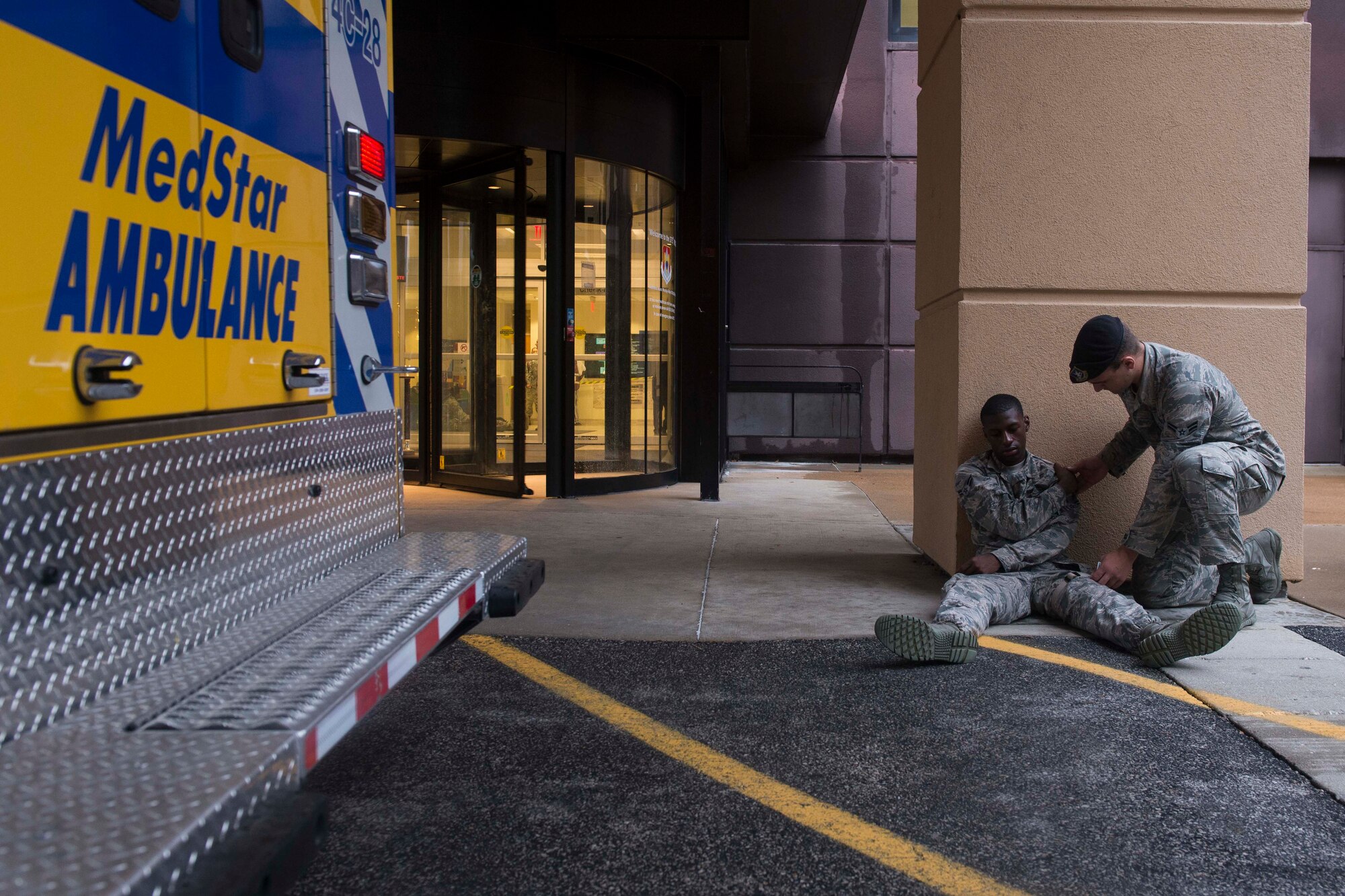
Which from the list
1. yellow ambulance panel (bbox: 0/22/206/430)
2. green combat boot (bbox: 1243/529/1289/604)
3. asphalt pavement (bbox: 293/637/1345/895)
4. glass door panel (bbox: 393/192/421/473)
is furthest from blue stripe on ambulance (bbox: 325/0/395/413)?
glass door panel (bbox: 393/192/421/473)

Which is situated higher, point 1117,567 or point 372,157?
point 372,157

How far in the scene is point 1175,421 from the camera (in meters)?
4.57

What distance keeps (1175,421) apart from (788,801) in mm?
2796

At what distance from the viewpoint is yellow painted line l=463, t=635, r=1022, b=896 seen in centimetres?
237

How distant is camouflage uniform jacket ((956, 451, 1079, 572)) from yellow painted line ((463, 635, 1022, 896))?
2139 mm

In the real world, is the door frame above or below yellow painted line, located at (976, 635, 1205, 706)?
above

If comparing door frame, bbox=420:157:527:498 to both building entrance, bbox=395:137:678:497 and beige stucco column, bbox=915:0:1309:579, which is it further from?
beige stucco column, bbox=915:0:1309:579

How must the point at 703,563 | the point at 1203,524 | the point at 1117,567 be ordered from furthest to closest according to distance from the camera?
1. the point at 703,563
2. the point at 1117,567
3. the point at 1203,524

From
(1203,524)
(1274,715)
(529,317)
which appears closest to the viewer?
(1274,715)

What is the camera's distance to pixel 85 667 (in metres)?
1.87

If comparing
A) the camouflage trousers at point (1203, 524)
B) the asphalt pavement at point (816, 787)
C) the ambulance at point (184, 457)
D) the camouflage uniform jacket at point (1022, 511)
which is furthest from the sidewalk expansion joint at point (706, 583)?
the camouflage trousers at point (1203, 524)

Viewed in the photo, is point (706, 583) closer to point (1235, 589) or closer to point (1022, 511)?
point (1022, 511)

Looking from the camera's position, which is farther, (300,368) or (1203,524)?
(1203,524)

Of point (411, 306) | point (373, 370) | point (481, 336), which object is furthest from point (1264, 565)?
point (411, 306)
